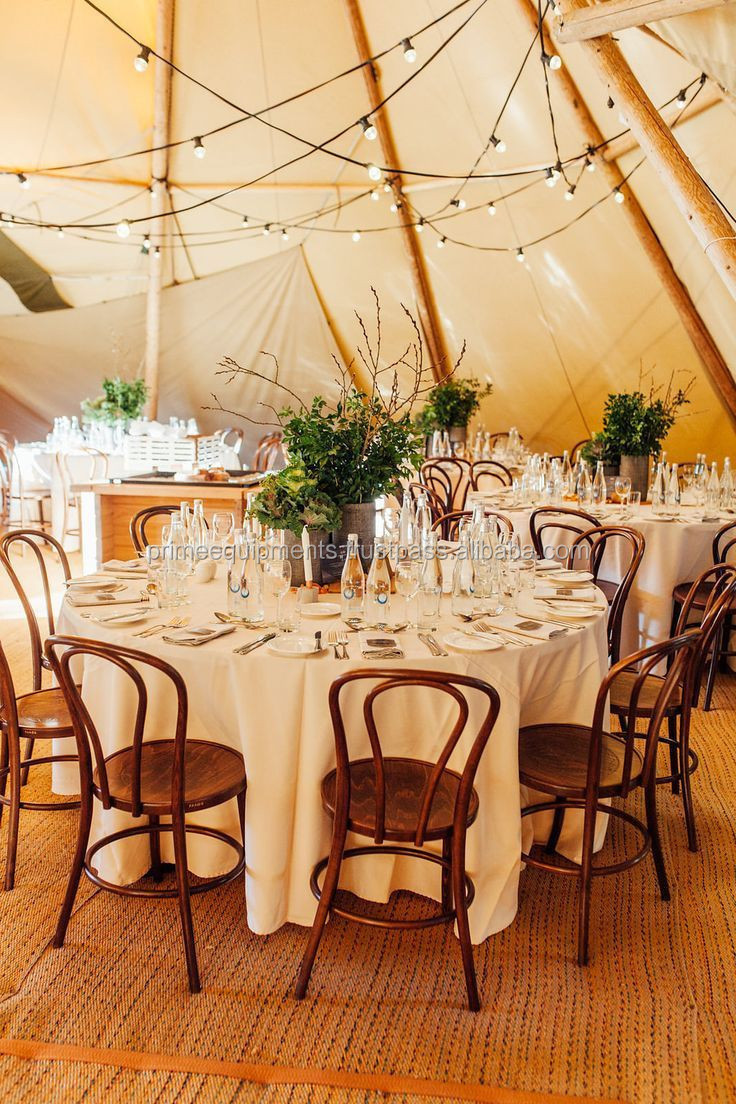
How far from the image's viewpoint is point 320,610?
3.07m

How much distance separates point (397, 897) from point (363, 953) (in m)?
0.29

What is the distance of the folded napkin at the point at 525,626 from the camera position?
2814 millimetres

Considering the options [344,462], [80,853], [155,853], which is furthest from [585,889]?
[344,462]

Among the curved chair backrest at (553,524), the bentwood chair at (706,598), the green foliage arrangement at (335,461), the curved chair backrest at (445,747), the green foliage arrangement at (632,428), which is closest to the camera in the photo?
the curved chair backrest at (445,747)

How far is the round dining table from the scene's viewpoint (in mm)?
2576

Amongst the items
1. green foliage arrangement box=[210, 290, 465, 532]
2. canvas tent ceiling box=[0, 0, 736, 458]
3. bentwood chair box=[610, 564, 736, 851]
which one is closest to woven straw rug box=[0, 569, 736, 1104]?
bentwood chair box=[610, 564, 736, 851]

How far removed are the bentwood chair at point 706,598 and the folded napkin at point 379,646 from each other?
7.35 ft

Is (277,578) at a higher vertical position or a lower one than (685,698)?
higher

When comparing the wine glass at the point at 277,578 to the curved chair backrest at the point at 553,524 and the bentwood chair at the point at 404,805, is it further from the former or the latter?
the curved chair backrest at the point at 553,524

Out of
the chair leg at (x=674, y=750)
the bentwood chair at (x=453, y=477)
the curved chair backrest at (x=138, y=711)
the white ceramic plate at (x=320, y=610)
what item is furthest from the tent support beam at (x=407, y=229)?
the curved chair backrest at (x=138, y=711)

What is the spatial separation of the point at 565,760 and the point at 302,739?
2.64 ft

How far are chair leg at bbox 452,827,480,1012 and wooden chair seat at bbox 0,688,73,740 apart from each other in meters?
1.33

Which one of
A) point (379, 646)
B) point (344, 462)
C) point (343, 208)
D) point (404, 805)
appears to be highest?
point (343, 208)

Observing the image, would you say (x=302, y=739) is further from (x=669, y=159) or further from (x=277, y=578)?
(x=669, y=159)
